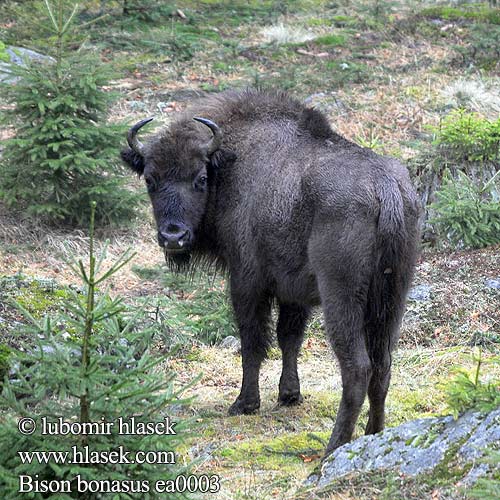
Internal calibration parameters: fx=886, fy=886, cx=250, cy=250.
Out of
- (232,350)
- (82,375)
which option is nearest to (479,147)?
(232,350)

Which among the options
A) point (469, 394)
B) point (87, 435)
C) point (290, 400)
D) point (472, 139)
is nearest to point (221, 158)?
point (290, 400)

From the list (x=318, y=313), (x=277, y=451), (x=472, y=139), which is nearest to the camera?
(x=277, y=451)

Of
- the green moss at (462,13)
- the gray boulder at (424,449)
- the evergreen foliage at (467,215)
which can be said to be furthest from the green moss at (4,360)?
the green moss at (462,13)

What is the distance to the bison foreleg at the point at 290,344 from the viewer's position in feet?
26.4

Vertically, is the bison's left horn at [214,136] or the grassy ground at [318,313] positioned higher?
the bison's left horn at [214,136]

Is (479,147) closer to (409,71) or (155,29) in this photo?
(409,71)

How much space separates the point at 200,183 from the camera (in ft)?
26.1

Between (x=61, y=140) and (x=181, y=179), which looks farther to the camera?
(x=61, y=140)

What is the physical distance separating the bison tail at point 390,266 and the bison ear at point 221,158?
72.1 inches

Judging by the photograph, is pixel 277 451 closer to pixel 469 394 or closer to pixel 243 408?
pixel 243 408

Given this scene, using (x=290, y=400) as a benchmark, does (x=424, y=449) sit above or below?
above

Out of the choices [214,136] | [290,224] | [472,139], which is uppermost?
[214,136]

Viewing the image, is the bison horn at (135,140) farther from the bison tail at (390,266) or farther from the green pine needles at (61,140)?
the green pine needles at (61,140)

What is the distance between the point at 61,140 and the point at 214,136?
4.71 metres
